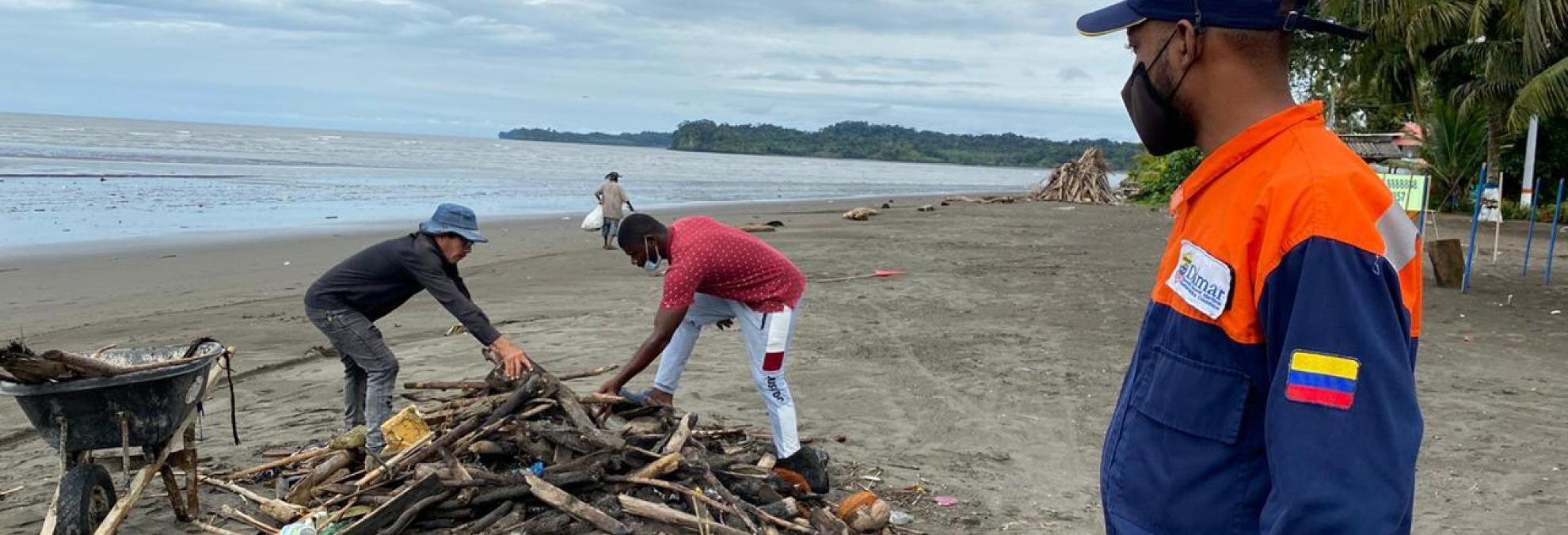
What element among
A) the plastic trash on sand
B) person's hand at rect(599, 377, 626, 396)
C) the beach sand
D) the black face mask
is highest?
the black face mask

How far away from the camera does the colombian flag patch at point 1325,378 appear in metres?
1.50

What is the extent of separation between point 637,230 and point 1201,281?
4493mm

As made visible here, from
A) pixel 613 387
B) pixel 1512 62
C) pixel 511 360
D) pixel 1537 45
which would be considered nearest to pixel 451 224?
pixel 511 360

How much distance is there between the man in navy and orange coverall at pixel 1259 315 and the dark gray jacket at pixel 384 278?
480 cm

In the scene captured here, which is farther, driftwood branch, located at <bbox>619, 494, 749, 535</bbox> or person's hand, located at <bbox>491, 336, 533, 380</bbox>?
person's hand, located at <bbox>491, 336, 533, 380</bbox>

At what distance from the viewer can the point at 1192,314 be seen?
1.75 m

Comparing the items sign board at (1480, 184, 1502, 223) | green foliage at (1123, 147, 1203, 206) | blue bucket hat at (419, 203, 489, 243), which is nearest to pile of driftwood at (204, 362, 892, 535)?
blue bucket hat at (419, 203, 489, 243)

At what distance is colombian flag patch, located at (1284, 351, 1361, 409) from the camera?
1500 mm

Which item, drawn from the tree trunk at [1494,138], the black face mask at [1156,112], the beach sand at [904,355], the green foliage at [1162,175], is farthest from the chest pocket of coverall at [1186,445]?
the green foliage at [1162,175]

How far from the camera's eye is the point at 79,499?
4.73 meters

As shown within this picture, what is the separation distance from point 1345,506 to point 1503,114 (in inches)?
1148

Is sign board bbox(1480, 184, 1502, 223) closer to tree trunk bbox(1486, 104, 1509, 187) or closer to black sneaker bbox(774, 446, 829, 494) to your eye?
tree trunk bbox(1486, 104, 1509, 187)

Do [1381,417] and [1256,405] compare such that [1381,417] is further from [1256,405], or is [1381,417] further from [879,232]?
[879,232]

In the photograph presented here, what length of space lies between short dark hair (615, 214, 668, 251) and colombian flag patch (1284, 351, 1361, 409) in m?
4.64
